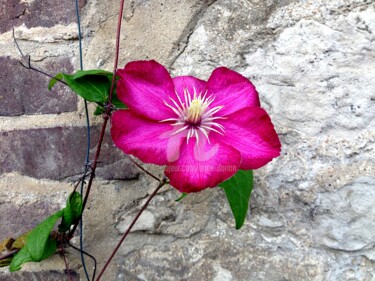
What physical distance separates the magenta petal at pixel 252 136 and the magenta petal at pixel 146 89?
80 mm

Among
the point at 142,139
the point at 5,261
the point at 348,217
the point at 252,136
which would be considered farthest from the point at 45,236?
the point at 348,217

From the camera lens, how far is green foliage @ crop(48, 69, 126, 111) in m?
0.66

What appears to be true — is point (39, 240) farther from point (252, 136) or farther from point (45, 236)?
point (252, 136)

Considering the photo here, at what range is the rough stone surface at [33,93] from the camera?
0.79m

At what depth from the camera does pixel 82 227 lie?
77 cm

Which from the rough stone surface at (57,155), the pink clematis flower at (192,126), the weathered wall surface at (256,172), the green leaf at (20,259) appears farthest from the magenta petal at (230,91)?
the green leaf at (20,259)

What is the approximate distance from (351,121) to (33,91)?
0.51 m

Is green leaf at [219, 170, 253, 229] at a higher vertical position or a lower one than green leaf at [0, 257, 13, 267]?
higher

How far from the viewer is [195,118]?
0.60 metres

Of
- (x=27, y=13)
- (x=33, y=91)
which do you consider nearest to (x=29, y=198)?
(x=33, y=91)

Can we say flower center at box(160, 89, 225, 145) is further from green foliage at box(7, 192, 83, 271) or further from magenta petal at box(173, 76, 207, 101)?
green foliage at box(7, 192, 83, 271)

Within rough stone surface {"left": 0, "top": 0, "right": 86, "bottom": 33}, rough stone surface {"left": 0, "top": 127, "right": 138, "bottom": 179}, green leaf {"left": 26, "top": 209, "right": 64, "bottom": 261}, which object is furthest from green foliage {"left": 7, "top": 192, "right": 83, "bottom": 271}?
rough stone surface {"left": 0, "top": 0, "right": 86, "bottom": 33}

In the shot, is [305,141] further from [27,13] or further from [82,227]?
[27,13]

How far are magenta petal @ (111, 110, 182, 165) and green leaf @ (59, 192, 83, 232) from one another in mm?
163
